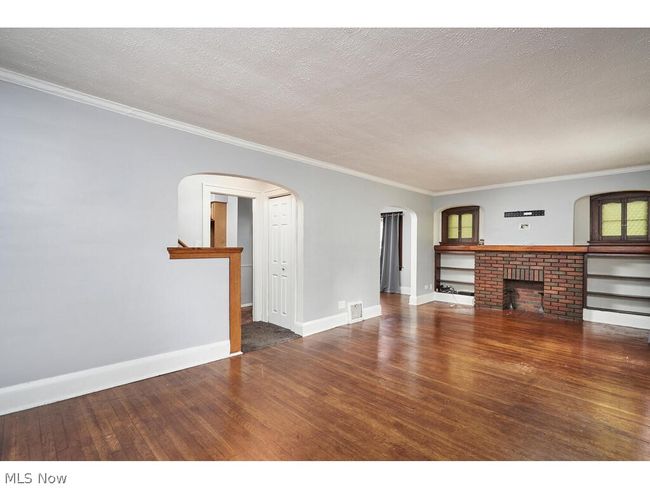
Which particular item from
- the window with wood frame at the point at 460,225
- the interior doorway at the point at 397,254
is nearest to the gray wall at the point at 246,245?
the interior doorway at the point at 397,254

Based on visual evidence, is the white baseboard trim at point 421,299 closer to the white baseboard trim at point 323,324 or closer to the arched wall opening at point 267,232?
the white baseboard trim at point 323,324

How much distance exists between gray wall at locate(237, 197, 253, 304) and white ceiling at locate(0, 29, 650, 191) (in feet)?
10.7

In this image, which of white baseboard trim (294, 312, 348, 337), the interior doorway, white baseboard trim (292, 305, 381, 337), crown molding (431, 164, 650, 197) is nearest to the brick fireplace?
crown molding (431, 164, 650, 197)

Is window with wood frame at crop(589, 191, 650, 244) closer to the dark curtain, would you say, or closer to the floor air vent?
the dark curtain

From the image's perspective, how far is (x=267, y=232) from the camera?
5.11m

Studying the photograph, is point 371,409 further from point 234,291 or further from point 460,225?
point 460,225

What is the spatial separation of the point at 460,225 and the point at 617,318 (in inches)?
125

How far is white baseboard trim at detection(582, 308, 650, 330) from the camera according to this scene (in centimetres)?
479

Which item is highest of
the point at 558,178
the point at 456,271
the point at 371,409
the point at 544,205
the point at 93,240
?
the point at 558,178

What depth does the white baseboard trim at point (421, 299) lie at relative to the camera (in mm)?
6723

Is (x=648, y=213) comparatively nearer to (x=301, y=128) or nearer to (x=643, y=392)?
(x=643, y=392)

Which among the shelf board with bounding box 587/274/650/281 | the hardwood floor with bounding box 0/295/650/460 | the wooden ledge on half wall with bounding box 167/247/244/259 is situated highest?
the wooden ledge on half wall with bounding box 167/247/244/259

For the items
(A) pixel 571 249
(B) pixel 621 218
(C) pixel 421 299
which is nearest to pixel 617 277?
(A) pixel 571 249

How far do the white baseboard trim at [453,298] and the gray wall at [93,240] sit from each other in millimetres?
5333
